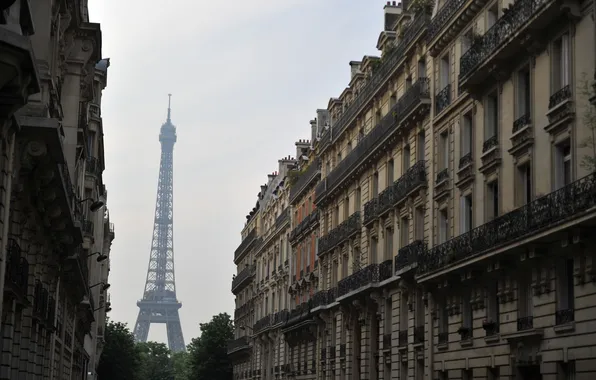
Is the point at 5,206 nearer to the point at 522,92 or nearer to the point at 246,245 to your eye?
the point at 522,92

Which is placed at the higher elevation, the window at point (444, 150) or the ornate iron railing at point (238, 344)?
the window at point (444, 150)

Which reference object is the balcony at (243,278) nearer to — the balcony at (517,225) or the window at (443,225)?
the window at (443,225)

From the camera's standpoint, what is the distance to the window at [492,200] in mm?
36094

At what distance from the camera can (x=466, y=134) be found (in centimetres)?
3928

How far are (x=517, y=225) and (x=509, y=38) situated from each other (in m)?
5.50

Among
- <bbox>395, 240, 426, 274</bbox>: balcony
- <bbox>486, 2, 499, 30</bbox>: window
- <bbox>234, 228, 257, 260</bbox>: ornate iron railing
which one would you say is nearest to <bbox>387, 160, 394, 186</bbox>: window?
<bbox>395, 240, 426, 274</bbox>: balcony

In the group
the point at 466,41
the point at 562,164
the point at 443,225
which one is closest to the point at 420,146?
the point at 443,225

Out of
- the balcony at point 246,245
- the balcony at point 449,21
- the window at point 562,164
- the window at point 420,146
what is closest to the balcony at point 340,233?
the window at point 420,146

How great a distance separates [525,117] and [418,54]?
13488mm

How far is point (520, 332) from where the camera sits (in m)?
32.5

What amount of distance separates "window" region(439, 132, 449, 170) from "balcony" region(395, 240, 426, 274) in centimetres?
319

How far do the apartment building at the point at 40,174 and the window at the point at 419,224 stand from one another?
1329cm

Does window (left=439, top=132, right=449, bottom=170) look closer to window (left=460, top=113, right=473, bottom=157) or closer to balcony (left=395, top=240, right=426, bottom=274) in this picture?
window (left=460, top=113, right=473, bottom=157)

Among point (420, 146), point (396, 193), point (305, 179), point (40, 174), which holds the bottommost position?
point (40, 174)
